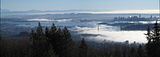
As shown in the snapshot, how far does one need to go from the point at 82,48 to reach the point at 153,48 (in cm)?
2220

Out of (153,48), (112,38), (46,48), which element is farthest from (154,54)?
(112,38)

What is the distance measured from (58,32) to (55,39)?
0.98 meters

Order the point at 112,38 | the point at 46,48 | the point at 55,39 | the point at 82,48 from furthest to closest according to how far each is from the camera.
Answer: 1. the point at 112,38
2. the point at 82,48
3. the point at 55,39
4. the point at 46,48

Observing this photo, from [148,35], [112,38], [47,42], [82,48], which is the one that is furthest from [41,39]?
[112,38]

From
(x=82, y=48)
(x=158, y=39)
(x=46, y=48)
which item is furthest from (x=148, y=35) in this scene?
(x=82, y=48)

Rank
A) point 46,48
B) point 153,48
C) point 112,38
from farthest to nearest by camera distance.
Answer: point 112,38 < point 46,48 < point 153,48

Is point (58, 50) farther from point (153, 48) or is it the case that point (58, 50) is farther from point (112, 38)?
point (112, 38)

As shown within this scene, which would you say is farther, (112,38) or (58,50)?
(112,38)

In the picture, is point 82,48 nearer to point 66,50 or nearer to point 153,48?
point 66,50

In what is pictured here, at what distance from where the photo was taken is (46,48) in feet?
92.8

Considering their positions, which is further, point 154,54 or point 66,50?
point 66,50

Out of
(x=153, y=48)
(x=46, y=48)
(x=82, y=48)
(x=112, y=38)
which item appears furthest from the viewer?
(x=112, y=38)

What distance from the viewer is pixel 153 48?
2381cm

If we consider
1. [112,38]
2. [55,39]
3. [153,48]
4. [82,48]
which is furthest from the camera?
[112,38]
